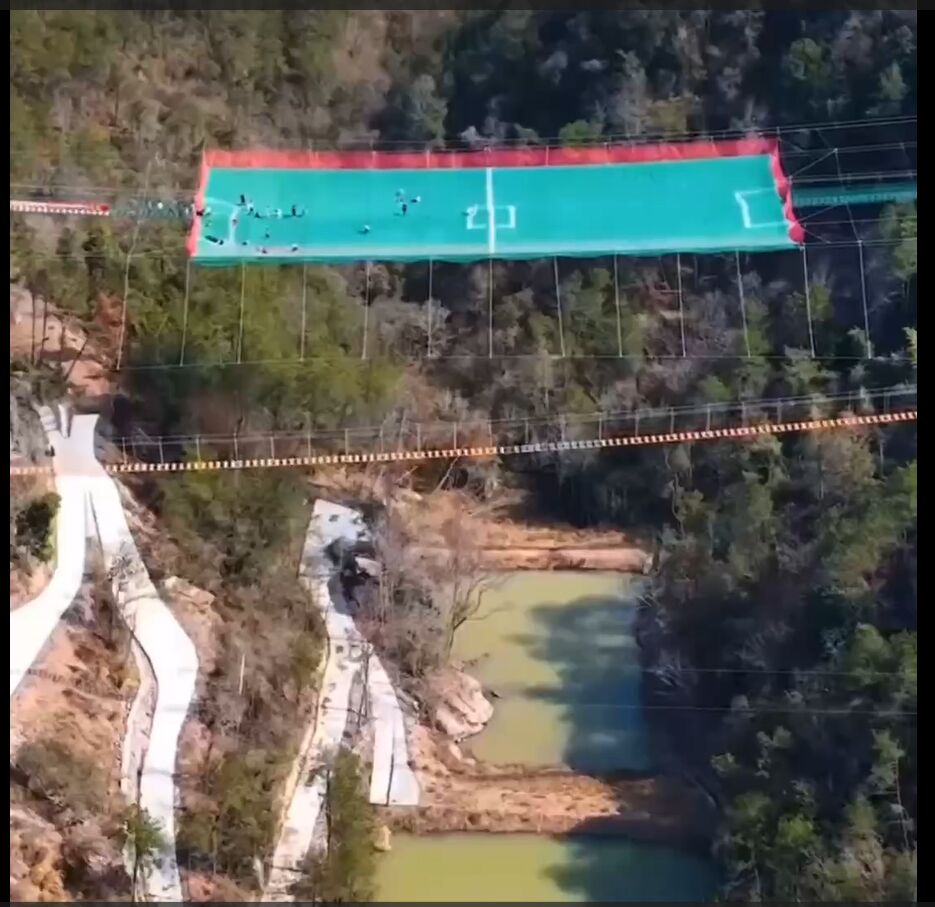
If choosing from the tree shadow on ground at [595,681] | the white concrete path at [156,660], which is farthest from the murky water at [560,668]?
the white concrete path at [156,660]

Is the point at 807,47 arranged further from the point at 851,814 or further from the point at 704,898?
the point at 704,898

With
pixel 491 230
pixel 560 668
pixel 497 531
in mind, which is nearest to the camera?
pixel 491 230

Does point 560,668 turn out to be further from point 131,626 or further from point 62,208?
point 62,208

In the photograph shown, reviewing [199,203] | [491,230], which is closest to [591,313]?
[491,230]

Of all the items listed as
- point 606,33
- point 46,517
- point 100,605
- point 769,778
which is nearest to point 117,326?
point 46,517

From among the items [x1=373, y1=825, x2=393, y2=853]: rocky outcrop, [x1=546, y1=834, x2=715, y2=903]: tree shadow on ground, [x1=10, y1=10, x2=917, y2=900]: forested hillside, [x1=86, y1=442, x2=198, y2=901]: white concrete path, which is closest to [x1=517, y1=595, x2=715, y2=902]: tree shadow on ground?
[x1=546, y1=834, x2=715, y2=903]: tree shadow on ground
